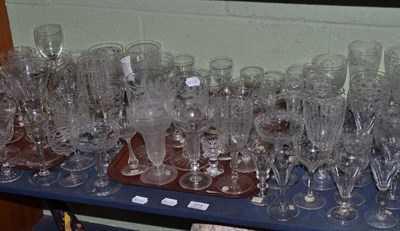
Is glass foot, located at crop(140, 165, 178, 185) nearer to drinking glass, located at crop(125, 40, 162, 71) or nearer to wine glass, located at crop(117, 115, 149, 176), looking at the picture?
wine glass, located at crop(117, 115, 149, 176)

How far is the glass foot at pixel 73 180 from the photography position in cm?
172

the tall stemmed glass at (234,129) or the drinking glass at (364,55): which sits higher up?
the drinking glass at (364,55)

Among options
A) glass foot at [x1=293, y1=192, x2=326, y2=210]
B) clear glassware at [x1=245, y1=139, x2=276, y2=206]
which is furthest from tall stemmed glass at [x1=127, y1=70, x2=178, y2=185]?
glass foot at [x1=293, y1=192, x2=326, y2=210]

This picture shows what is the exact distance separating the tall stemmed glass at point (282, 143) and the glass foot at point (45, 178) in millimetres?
559

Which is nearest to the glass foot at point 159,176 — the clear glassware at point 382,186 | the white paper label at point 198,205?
the white paper label at point 198,205

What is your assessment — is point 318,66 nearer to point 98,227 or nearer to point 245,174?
point 245,174

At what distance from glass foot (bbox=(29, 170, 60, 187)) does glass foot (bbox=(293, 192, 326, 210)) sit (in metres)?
0.64

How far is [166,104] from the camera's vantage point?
1.67 m

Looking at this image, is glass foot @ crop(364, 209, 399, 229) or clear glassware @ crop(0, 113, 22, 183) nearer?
glass foot @ crop(364, 209, 399, 229)

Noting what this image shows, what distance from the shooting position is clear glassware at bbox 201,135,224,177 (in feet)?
5.55

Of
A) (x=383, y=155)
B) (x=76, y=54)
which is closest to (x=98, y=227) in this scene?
(x=76, y=54)

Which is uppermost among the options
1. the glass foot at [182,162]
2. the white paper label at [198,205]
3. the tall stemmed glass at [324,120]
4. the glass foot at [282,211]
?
the tall stemmed glass at [324,120]

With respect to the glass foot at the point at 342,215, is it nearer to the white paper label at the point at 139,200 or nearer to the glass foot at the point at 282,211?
the glass foot at the point at 282,211

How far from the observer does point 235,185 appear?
5.34 feet
